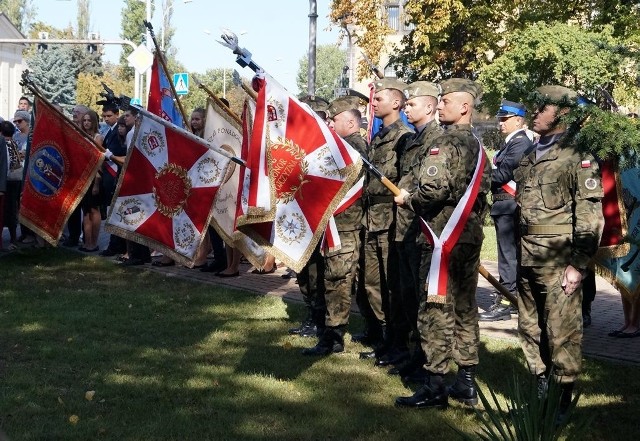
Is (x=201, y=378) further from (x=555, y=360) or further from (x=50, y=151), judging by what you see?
(x=50, y=151)

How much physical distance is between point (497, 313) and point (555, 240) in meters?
4.03

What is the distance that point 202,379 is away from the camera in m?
7.25

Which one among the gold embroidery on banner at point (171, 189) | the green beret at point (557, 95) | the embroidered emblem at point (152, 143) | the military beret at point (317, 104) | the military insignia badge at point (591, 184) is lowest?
the gold embroidery on banner at point (171, 189)

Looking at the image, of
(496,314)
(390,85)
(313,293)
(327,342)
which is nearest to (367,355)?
(327,342)

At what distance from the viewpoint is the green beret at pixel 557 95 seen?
5711 mm

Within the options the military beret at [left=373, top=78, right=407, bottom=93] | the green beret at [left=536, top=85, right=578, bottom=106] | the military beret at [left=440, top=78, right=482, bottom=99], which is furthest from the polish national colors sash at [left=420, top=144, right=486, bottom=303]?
the military beret at [left=373, top=78, right=407, bottom=93]

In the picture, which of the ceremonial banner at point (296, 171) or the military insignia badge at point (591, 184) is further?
the ceremonial banner at point (296, 171)

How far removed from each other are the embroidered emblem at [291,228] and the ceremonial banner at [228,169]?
166 cm

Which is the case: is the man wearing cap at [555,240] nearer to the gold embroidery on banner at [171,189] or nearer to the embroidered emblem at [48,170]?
the gold embroidery on banner at [171,189]

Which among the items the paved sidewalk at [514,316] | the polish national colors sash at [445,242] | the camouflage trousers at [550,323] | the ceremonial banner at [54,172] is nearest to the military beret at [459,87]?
the polish national colors sash at [445,242]

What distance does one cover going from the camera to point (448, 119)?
664 cm

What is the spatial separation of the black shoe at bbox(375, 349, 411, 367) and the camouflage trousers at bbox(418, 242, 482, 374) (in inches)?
42.5

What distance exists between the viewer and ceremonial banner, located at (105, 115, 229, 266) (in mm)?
10039

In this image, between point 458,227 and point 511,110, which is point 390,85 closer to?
point 458,227
